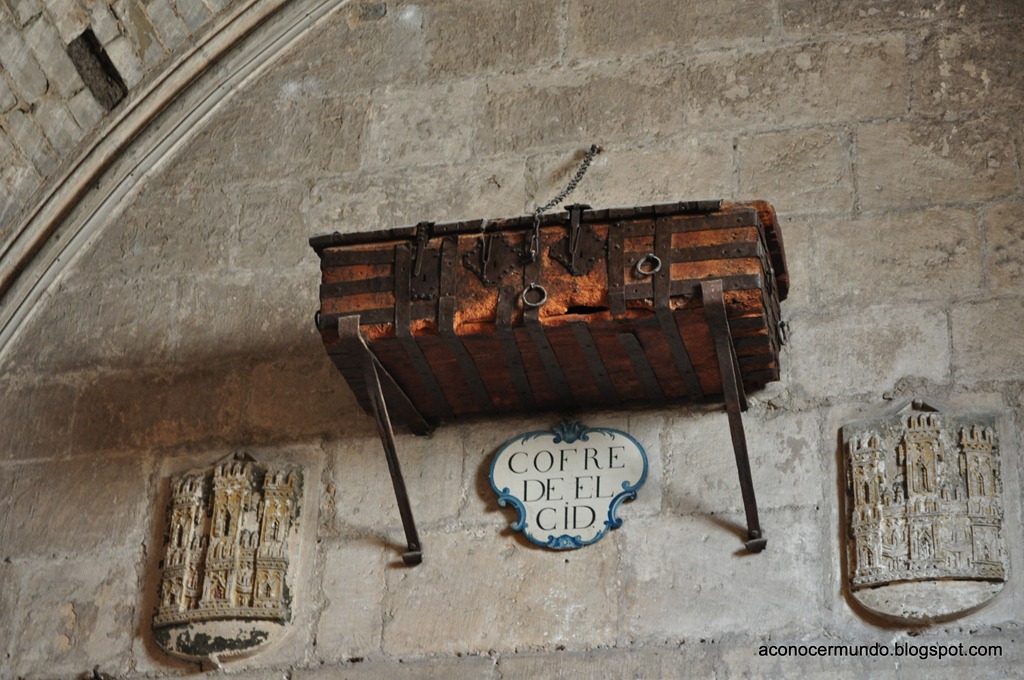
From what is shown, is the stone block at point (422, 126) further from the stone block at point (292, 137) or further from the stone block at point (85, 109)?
the stone block at point (85, 109)

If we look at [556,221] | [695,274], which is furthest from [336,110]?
[695,274]

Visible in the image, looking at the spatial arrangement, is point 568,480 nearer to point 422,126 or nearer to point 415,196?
point 415,196

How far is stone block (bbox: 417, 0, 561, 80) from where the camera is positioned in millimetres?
4641

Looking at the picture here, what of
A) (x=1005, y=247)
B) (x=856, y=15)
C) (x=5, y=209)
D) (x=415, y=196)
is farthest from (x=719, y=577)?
(x=5, y=209)

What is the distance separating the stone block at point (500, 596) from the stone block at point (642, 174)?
0.96 metres

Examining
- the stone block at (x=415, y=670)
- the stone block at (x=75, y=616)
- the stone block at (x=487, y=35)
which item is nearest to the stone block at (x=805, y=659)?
the stone block at (x=415, y=670)

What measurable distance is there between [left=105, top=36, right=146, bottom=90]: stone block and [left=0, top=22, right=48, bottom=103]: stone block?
0.70 feet

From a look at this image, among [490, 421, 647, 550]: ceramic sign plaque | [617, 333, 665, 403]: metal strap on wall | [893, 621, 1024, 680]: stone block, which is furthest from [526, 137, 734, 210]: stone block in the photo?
[893, 621, 1024, 680]: stone block

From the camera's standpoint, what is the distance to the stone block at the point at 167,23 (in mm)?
4801

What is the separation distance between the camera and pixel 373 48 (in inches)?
189

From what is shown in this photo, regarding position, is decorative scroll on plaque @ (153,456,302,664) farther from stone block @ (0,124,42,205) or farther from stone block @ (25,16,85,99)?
stone block @ (25,16,85,99)

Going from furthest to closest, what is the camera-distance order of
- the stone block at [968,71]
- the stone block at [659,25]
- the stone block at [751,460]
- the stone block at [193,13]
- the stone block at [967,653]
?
the stone block at [193,13]
the stone block at [659,25]
the stone block at [968,71]
the stone block at [751,460]
the stone block at [967,653]

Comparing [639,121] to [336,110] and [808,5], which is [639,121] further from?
[336,110]

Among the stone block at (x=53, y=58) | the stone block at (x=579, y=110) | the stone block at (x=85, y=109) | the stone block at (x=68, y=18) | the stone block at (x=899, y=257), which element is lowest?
the stone block at (x=899, y=257)
